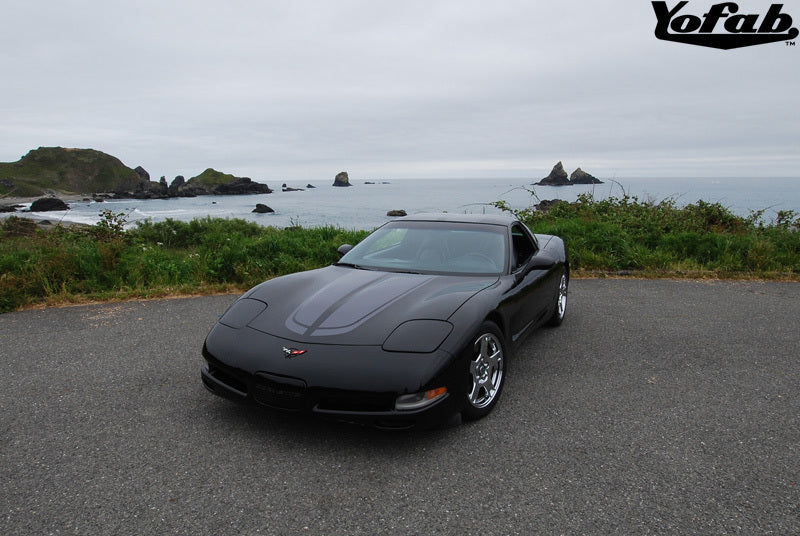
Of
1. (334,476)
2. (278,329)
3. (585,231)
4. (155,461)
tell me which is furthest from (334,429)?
(585,231)

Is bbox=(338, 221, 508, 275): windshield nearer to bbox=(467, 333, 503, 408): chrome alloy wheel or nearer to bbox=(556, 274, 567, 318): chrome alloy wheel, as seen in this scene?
bbox=(467, 333, 503, 408): chrome alloy wheel

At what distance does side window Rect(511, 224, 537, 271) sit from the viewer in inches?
164

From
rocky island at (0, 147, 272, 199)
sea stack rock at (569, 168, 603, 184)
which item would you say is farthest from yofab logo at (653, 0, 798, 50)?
rocky island at (0, 147, 272, 199)

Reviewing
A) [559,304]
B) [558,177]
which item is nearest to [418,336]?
[559,304]

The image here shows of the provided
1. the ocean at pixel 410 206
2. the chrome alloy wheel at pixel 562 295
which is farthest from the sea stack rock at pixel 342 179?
the chrome alloy wheel at pixel 562 295

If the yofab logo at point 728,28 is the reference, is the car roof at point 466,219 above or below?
below

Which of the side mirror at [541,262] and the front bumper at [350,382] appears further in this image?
the side mirror at [541,262]

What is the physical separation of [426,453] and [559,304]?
2916 millimetres

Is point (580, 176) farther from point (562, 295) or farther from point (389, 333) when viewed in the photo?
point (389, 333)

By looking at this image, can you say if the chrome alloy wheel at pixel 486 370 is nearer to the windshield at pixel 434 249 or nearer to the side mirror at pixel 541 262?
the windshield at pixel 434 249

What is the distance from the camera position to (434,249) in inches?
165

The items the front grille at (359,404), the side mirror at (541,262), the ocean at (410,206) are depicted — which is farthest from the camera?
the ocean at (410,206)

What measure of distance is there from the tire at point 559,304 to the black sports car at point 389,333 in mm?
814

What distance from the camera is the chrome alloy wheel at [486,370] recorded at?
10.1ft
